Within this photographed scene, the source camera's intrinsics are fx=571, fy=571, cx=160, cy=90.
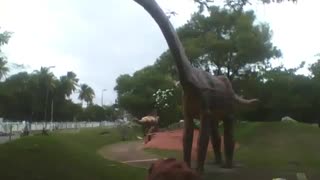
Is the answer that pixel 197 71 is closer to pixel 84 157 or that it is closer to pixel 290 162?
pixel 84 157

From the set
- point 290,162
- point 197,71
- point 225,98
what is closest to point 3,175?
point 197,71

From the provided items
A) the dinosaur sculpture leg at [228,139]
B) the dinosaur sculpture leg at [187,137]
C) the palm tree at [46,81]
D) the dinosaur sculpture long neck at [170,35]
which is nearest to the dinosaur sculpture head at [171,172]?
the dinosaur sculpture long neck at [170,35]

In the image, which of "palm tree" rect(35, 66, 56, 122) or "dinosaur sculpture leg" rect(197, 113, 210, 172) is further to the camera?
"palm tree" rect(35, 66, 56, 122)

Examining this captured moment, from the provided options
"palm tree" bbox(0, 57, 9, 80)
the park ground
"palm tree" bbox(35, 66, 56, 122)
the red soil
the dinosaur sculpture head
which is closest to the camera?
the dinosaur sculpture head

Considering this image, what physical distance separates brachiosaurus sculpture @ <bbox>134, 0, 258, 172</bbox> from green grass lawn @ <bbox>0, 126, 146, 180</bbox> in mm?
1589

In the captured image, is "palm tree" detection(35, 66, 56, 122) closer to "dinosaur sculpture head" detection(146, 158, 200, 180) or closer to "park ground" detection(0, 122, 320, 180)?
"park ground" detection(0, 122, 320, 180)

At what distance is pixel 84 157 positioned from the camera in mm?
14398

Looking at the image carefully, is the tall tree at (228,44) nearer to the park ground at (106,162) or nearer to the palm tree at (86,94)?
the park ground at (106,162)

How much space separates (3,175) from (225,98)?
6.37 meters

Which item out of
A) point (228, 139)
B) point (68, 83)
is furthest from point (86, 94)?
point (228, 139)

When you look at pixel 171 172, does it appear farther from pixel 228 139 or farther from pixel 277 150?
pixel 277 150

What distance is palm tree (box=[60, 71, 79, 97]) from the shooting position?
81050mm

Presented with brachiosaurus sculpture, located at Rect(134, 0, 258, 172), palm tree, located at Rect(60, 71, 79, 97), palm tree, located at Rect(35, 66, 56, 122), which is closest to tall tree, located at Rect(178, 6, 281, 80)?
brachiosaurus sculpture, located at Rect(134, 0, 258, 172)

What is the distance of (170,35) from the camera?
12.8 metres
